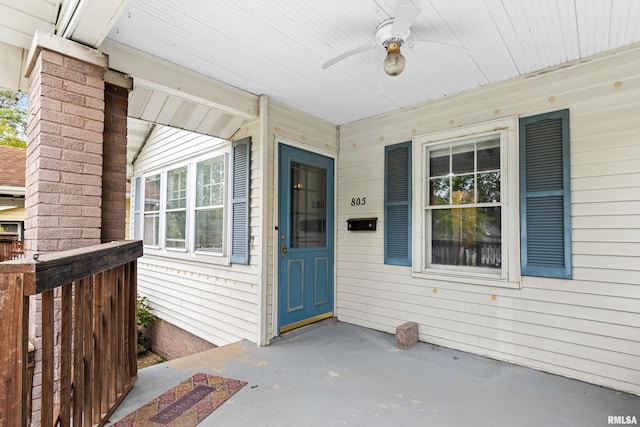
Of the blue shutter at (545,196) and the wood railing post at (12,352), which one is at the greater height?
the blue shutter at (545,196)

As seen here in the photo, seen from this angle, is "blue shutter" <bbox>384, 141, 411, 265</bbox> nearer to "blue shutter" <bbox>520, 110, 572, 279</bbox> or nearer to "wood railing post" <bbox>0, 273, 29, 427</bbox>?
"blue shutter" <bbox>520, 110, 572, 279</bbox>

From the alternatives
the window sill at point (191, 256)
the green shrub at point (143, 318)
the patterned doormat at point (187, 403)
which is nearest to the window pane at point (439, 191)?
the window sill at point (191, 256)

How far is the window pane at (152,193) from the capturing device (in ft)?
19.0

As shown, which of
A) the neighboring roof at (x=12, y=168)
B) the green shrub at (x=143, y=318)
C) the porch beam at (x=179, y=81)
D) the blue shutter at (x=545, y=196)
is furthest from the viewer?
the neighboring roof at (x=12, y=168)

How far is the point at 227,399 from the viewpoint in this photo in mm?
2369

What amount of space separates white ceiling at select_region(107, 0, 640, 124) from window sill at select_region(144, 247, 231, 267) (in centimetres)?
211

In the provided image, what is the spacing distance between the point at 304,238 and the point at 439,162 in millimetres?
1855

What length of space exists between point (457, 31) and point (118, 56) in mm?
2695

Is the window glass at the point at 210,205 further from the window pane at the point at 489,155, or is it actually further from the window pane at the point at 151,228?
the window pane at the point at 489,155

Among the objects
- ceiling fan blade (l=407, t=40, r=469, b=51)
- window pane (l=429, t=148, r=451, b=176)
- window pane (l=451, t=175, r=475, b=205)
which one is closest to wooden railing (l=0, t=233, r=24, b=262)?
ceiling fan blade (l=407, t=40, r=469, b=51)

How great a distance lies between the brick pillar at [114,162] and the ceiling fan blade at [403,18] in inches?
87.1

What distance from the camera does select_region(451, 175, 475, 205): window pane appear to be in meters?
3.40

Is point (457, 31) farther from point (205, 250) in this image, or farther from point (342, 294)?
point (205, 250)

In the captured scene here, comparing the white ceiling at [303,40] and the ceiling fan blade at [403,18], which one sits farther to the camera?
the white ceiling at [303,40]
